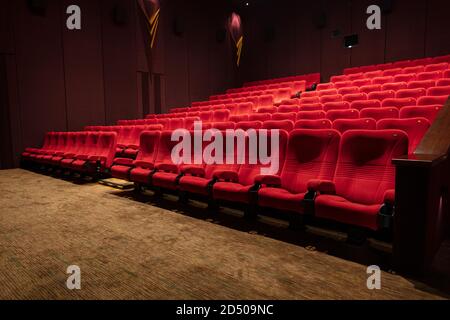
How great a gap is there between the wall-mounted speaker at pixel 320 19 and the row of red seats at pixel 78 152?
179 inches

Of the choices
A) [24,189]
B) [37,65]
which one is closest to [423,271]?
[24,189]

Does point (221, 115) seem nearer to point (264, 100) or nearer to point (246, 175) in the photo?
point (264, 100)

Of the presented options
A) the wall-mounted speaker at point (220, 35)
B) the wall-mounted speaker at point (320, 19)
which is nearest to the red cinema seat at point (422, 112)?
the wall-mounted speaker at point (320, 19)

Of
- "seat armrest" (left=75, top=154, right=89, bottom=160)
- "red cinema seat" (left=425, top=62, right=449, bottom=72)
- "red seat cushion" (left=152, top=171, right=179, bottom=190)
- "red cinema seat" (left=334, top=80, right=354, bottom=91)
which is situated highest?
"red cinema seat" (left=425, top=62, right=449, bottom=72)

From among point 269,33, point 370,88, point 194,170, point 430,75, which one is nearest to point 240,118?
point 194,170

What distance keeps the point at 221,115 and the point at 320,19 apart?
→ 3640 mm

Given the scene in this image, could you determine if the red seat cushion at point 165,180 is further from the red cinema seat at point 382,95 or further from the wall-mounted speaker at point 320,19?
the wall-mounted speaker at point 320,19

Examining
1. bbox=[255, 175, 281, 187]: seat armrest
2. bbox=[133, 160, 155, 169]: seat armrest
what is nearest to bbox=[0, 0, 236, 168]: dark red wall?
bbox=[133, 160, 155, 169]: seat armrest

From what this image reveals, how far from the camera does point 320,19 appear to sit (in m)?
5.88

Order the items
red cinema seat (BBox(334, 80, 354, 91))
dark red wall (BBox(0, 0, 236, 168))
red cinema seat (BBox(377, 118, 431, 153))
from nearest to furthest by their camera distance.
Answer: red cinema seat (BBox(377, 118, 431, 153))
red cinema seat (BBox(334, 80, 354, 91))
dark red wall (BBox(0, 0, 236, 168))

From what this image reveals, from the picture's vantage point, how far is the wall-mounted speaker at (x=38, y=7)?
4180mm

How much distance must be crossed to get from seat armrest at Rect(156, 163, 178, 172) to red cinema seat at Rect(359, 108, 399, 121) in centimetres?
127

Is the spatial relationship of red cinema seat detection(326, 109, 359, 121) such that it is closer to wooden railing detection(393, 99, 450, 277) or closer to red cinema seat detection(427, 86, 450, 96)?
red cinema seat detection(427, 86, 450, 96)

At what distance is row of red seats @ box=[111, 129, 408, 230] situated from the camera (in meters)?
1.30
